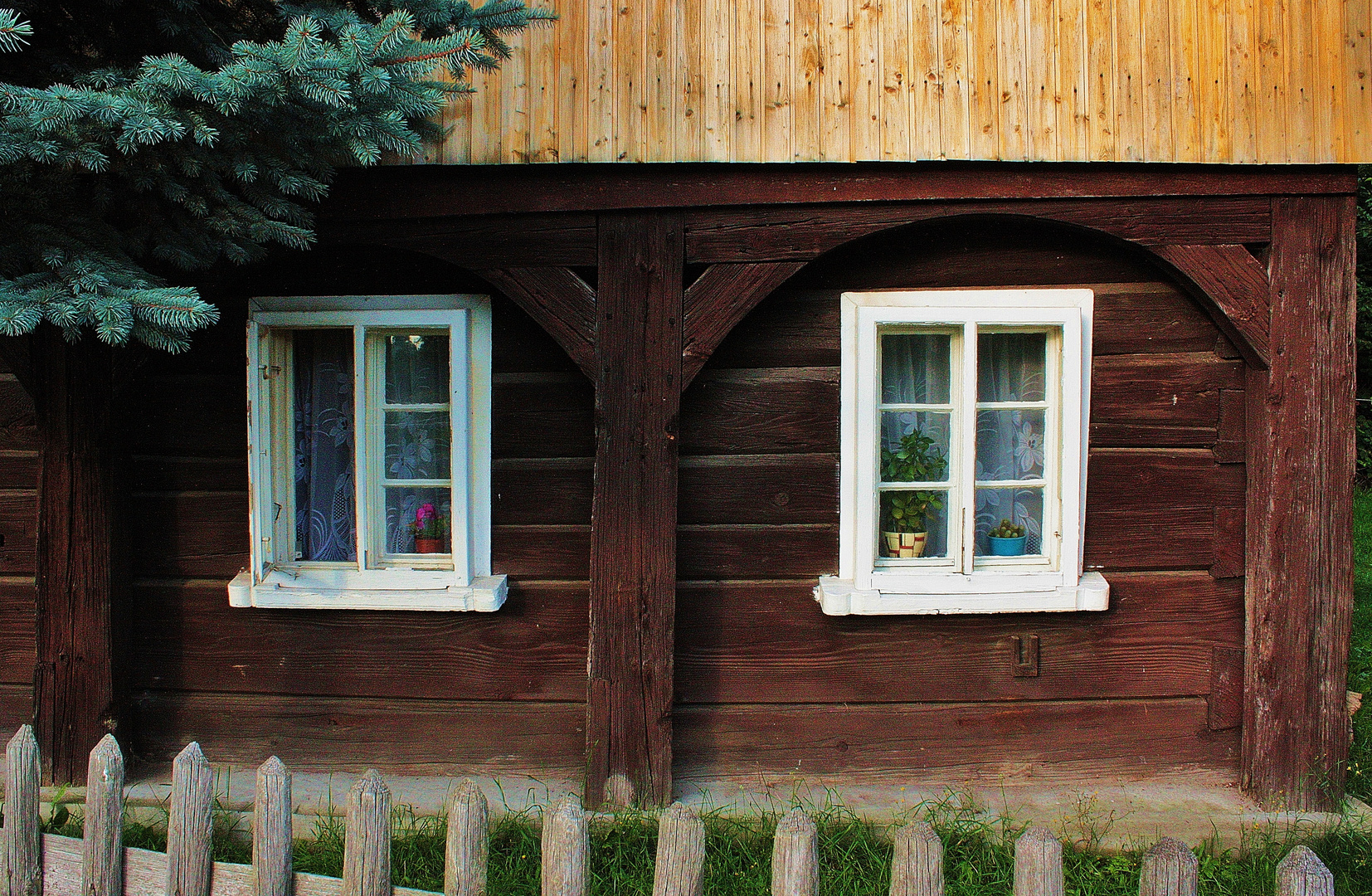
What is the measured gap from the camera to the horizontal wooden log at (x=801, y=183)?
3.34 meters

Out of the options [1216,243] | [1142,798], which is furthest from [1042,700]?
[1216,243]

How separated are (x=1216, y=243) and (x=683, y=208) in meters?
2.04

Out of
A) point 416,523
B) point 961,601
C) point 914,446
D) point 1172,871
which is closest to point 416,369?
point 416,523

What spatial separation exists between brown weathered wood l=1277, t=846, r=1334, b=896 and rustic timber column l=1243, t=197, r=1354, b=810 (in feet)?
7.09

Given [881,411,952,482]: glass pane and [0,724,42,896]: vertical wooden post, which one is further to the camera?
[881,411,952,482]: glass pane

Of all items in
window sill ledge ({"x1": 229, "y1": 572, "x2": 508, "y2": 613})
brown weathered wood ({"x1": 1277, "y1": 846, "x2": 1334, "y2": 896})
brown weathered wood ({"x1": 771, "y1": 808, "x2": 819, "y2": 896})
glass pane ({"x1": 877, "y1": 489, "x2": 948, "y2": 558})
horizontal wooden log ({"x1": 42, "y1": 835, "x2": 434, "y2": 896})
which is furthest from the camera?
glass pane ({"x1": 877, "y1": 489, "x2": 948, "y2": 558})

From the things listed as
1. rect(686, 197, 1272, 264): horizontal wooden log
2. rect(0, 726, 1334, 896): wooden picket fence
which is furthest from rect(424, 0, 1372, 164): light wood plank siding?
rect(0, 726, 1334, 896): wooden picket fence

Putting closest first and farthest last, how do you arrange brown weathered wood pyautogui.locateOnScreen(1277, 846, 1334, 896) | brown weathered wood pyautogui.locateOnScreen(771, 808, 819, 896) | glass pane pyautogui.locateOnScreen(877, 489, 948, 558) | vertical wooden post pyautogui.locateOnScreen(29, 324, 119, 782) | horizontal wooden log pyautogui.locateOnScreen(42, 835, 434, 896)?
brown weathered wood pyautogui.locateOnScreen(1277, 846, 1334, 896), brown weathered wood pyautogui.locateOnScreen(771, 808, 819, 896), horizontal wooden log pyautogui.locateOnScreen(42, 835, 434, 896), vertical wooden post pyautogui.locateOnScreen(29, 324, 119, 782), glass pane pyautogui.locateOnScreen(877, 489, 948, 558)

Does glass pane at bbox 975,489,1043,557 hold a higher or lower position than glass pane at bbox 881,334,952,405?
lower

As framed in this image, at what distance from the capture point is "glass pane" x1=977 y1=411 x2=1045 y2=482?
12.1ft

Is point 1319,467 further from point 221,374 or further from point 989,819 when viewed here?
point 221,374

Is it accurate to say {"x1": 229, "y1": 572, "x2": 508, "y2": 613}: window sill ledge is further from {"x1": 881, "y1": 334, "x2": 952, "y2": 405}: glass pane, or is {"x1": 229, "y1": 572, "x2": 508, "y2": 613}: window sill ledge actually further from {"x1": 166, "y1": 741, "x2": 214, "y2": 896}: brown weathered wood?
{"x1": 881, "y1": 334, "x2": 952, "y2": 405}: glass pane

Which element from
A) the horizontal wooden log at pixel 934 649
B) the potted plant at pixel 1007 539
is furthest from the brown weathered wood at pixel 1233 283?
the potted plant at pixel 1007 539

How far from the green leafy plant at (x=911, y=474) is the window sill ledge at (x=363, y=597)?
164 cm
